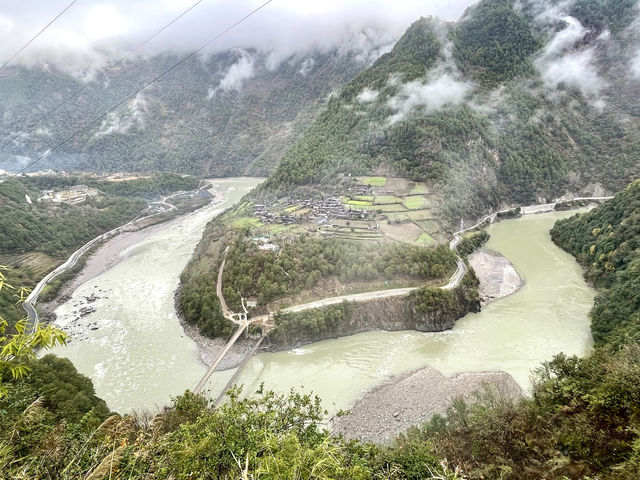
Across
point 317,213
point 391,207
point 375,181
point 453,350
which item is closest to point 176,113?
point 375,181

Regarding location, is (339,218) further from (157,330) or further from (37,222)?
(37,222)

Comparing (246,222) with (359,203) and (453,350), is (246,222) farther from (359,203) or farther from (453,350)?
(453,350)

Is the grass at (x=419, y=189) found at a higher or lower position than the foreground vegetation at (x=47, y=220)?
lower

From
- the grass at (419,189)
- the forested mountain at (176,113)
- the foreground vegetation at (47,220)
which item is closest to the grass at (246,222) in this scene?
the grass at (419,189)

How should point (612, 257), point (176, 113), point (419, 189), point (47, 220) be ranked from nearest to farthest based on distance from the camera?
point (612, 257) < point (419, 189) < point (47, 220) < point (176, 113)

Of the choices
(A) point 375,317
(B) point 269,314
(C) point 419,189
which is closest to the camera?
(A) point 375,317

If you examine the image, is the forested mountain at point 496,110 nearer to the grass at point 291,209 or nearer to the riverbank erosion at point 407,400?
the grass at point 291,209
